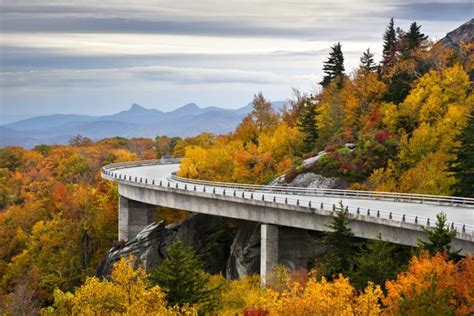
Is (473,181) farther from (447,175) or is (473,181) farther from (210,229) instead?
(210,229)

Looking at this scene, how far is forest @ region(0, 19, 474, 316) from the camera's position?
45.1 meters

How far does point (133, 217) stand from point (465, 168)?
145 ft

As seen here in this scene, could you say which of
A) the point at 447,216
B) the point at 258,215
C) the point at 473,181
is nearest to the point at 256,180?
the point at 258,215

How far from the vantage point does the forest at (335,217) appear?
1775 inches

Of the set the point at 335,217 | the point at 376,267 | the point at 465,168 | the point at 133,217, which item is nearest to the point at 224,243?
the point at 133,217

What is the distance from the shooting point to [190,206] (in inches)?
3406

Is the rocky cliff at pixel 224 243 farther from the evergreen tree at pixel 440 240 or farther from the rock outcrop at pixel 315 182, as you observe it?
the evergreen tree at pixel 440 240

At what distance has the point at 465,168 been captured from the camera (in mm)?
70875

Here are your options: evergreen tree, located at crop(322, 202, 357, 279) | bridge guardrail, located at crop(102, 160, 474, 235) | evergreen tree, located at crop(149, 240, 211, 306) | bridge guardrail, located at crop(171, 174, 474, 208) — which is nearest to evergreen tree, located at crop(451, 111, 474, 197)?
bridge guardrail, located at crop(171, 174, 474, 208)

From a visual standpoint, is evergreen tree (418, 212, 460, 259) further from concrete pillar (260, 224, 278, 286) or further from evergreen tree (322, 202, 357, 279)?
concrete pillar (260, 224, 278, 286)

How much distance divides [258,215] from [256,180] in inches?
969

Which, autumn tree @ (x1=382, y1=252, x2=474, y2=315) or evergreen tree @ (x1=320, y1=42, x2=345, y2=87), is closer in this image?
autumn tree @ (x1=382, y1=252, x2=474, y2=315)

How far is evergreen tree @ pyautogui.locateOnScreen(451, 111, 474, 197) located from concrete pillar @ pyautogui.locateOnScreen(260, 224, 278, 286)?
50.3 feet

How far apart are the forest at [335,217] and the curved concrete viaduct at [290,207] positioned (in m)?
1.54
